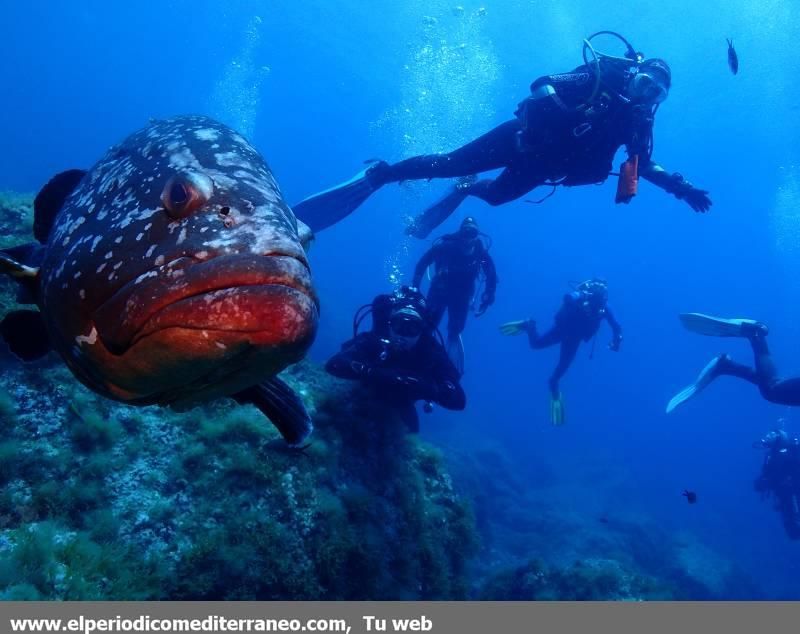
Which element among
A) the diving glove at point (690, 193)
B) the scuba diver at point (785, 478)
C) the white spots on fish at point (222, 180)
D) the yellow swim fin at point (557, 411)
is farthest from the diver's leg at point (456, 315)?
the scuba diver at point (785, 478)

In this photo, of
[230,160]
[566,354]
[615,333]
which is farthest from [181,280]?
[566,354]

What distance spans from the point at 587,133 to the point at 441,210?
5.48 metres

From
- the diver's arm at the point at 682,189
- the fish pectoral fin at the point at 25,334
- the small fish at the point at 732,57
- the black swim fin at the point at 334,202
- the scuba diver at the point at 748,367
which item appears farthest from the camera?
the scuba diver at the point at 748,367

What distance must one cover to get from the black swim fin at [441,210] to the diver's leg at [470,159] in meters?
Result: 1.85

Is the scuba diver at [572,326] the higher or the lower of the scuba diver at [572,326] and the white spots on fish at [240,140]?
the higher

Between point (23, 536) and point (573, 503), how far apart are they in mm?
27991

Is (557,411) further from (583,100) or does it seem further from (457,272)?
(583,100)

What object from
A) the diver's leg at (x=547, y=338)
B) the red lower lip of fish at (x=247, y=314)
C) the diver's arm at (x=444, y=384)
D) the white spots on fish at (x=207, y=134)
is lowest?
the red lower lip of fish at (x=247, y=314)

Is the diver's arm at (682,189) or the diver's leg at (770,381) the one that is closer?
the diver's arm at (682,189)

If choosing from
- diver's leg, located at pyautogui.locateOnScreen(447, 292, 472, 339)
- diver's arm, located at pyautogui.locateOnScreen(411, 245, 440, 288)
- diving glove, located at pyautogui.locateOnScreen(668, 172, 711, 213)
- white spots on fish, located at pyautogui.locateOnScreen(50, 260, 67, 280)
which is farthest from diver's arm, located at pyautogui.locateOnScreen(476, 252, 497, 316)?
white spots on fish, located at pyautogui.locateOnScreen(50, 260, 67, 280)

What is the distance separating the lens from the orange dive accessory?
7.33 m

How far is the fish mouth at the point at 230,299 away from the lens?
1.56m

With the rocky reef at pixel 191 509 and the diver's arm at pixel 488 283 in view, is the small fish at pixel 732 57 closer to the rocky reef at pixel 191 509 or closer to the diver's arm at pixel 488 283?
the diver's arm at pixel 488 283
